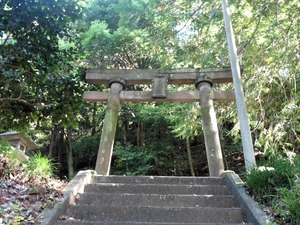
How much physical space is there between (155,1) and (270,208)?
6.50 m

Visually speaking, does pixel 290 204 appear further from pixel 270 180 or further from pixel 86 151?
pixel 86 151

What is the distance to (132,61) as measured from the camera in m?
13.7

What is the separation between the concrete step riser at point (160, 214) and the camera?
3.48 m

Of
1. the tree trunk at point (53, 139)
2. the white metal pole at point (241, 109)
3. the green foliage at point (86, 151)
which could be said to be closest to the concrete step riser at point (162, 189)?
the white metal pole at point (241, 109)

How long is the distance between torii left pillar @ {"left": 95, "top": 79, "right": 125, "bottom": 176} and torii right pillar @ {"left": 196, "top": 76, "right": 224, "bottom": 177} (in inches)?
68.0

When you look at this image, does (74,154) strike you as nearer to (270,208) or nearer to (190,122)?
(190,122)

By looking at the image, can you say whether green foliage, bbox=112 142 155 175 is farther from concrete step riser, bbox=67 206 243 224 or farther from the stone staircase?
concrete step riser, bbox=67 206 243 224

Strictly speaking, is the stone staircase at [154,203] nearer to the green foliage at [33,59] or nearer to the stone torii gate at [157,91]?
the green foliage at [33,59]

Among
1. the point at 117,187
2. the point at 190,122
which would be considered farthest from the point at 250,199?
the point at 190,122

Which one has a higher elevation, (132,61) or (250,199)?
(132,61)

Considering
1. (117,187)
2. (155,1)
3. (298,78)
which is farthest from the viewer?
(155,1)

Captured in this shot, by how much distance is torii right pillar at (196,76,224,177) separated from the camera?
5.67m

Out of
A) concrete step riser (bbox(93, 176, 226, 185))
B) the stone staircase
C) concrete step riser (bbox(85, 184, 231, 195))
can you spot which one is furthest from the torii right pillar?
concrete step riser (bbox(85, 184, 231, 195))

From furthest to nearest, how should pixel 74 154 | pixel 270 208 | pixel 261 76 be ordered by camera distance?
pixel 74 154, pixel 261 76, pixel 270 208
